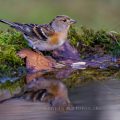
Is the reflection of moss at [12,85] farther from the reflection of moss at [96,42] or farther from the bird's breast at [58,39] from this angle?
the reflection of moss at [96,42]

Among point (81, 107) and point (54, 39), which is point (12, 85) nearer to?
point (81, 107)

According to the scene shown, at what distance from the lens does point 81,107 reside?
8.68m

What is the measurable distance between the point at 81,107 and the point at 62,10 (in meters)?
9.30

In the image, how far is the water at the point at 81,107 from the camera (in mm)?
8336

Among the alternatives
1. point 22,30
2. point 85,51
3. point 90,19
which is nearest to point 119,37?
point 85,51

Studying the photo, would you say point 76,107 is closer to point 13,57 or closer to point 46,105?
point 46,105

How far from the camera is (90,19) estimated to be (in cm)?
1691

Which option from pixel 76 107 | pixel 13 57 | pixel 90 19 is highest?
pixel 90 19

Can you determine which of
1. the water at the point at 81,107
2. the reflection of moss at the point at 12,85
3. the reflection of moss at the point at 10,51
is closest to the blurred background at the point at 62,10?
the reflection of moss at the point at 10,51

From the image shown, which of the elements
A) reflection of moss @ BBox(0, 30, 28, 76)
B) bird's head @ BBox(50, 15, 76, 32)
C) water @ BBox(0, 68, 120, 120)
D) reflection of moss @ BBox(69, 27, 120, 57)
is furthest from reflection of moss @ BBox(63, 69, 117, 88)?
bird's head @ BBox(50, 15, 76, 32)

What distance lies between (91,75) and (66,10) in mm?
7846

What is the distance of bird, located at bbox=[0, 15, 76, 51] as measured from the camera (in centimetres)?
1065

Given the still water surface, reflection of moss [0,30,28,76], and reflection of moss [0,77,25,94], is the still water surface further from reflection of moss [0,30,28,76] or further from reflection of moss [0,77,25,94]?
reflection of moss [0,30,28,76]

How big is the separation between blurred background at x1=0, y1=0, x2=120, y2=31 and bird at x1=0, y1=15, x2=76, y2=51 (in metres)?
4.75
